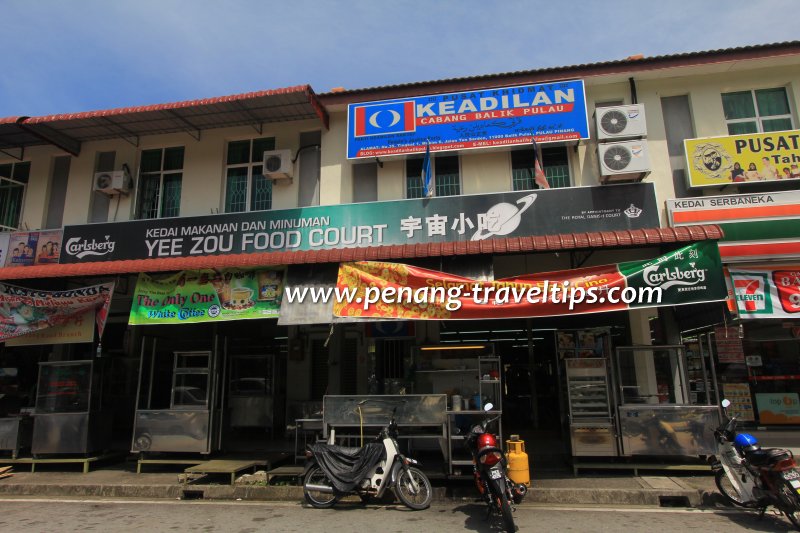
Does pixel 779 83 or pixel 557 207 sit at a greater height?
pixel 779 83

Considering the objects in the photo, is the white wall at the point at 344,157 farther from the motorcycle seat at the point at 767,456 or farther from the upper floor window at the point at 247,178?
the motorcycle seat at the point at 767,456

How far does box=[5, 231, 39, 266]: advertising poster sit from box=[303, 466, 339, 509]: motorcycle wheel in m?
9.38

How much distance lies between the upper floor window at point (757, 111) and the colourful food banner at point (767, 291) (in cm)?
329

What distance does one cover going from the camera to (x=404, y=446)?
32.0 feet

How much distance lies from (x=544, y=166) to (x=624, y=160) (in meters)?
1.66

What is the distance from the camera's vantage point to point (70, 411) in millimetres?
10273

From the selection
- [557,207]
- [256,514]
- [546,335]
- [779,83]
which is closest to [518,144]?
[557,207]

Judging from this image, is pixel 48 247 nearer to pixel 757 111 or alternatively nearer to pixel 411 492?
pixel 411 492

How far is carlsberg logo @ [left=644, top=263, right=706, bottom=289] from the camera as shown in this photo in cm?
771

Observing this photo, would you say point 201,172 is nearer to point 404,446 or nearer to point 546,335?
point 404,446

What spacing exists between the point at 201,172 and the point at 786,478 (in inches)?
480

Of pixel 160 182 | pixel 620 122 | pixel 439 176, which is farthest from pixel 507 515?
pixel 160 182

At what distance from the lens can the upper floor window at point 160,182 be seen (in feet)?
41.3

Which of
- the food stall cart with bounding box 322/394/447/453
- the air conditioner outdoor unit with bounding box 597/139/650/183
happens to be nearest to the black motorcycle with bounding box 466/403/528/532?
the food stall cart with bounding box 322/394/447/453
